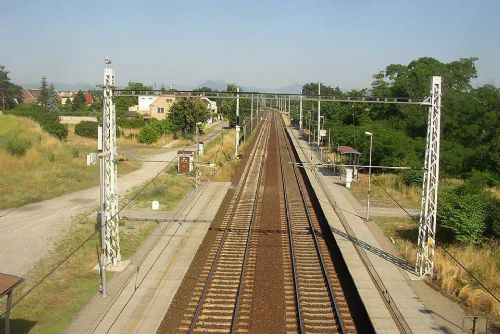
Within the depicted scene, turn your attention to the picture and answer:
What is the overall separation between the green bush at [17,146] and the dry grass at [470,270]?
2585cm

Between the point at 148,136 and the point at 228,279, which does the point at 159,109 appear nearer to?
the point at 148,136

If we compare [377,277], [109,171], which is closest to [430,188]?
[377,277]

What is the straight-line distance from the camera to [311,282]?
15602 mm

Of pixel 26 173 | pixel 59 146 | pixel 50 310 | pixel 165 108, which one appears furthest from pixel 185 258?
pixel 165 108

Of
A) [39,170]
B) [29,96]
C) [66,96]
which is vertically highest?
[66,96]

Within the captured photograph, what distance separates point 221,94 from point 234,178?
1952 centimetres

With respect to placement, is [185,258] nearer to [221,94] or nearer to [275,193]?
[221,94]

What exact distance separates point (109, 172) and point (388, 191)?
20.0 meters

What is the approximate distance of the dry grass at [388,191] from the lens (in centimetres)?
2792

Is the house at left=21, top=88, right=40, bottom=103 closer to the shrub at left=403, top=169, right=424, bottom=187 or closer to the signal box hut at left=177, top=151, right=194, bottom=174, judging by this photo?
the signal box hut at left=177, top=151, right=194, bottom=174

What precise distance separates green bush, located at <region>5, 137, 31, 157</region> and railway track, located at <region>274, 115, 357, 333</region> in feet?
65.3

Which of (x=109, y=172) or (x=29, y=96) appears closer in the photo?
(x=109, y=172)

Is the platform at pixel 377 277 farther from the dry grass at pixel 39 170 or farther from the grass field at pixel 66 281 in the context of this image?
the dry grass at pixel 39 170

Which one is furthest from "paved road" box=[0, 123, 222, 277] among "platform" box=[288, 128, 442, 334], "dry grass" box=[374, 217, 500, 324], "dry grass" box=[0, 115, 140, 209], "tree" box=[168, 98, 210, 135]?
"tree" box=[168, 98, 210, 135]
